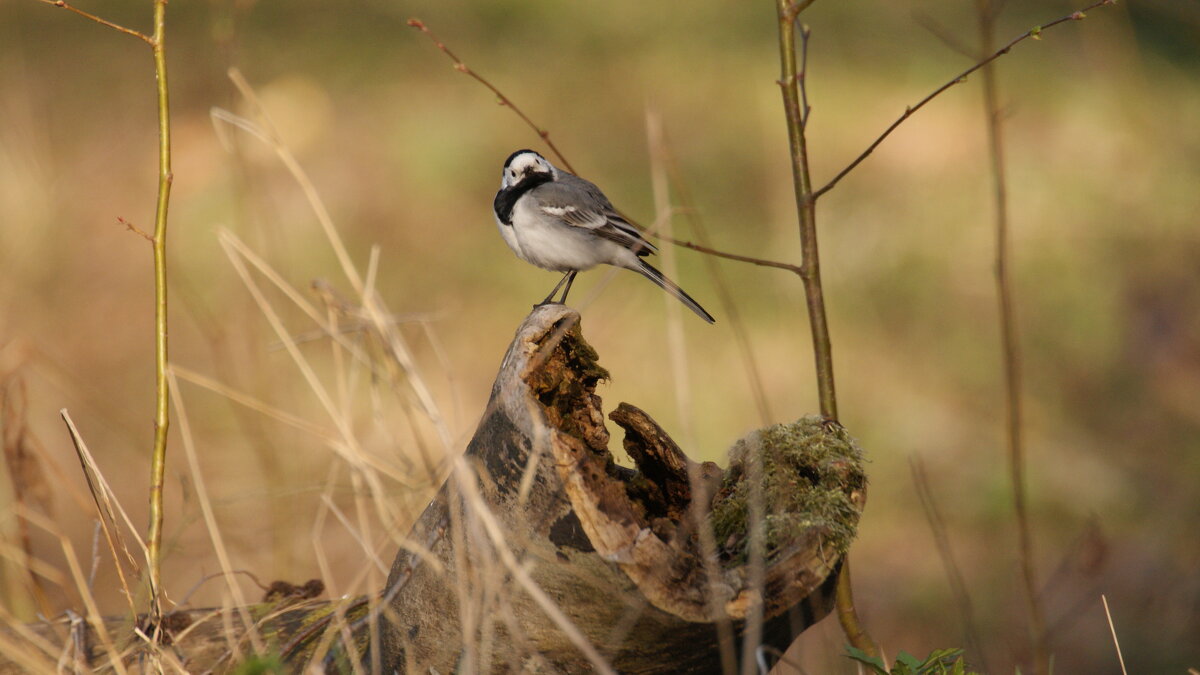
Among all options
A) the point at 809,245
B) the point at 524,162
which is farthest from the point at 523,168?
the point at 809,245

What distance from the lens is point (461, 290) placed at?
6141mm

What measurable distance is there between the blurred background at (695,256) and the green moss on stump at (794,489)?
Result: 9.38 feet

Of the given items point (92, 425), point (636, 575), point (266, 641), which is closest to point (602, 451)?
point (636, 575)

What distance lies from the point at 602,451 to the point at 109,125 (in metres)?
6.01

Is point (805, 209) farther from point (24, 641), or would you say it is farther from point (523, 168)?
point (24, 641)

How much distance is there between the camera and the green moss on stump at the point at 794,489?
165cm

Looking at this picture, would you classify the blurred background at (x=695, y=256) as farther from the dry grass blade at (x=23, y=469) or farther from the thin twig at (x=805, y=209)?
the thin twig at (x=805, y=209)

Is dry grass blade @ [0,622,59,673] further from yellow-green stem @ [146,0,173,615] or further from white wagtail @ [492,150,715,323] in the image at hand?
white wagtail @ [492,150,715,323]

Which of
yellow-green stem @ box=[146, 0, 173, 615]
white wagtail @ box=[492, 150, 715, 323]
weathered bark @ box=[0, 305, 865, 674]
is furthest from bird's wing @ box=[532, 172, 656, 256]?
yellow-green stem @ box=[146, 0, 173, 615]

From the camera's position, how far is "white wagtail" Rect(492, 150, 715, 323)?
122 inches

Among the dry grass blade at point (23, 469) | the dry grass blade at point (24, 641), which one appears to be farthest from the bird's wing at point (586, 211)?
the dry grass blade at point (24, 641)

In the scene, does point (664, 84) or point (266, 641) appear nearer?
point (266, 641)

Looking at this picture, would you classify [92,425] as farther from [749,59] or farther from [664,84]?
[749,59]

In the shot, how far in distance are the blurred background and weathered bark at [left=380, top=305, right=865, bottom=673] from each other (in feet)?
8.91
